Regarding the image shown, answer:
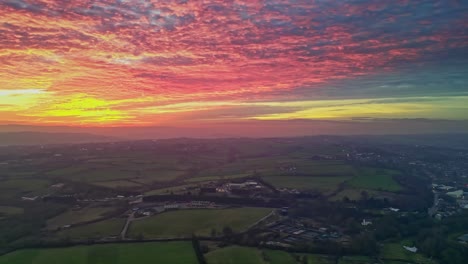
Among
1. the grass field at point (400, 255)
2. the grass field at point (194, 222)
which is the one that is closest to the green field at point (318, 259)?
the grass field at point (400, 255)

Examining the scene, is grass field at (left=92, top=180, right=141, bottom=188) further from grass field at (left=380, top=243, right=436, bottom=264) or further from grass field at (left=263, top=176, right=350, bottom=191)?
grass field at (left=380, top=243, right=436, bottom=264)

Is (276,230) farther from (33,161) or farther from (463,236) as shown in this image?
(33,161)

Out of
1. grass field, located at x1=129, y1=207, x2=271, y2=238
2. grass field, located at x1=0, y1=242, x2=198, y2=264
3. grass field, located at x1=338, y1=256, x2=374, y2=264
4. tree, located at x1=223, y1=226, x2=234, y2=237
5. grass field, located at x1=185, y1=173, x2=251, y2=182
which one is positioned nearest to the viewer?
grass field, located at x1=0, y1=242, x2=198, y2=264

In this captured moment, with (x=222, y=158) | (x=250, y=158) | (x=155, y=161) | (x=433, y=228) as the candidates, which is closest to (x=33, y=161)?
(x=155, y=161)

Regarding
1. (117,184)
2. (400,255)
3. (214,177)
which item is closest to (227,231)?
(400,255)

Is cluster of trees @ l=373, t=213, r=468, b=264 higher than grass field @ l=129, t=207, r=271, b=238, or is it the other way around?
grass field @ l=129, t=207, r=271, b=238

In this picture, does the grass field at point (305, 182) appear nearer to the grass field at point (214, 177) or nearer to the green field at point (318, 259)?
the grass field at point (214, 177)

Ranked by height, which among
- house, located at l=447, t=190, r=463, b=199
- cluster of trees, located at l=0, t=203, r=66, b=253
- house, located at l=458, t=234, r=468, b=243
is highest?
cluster of trees, located at l=0, t=203, r=66, b=253

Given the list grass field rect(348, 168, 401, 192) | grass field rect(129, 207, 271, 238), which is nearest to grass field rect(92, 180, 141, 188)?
grass field rect(129, 207, 271, 238)

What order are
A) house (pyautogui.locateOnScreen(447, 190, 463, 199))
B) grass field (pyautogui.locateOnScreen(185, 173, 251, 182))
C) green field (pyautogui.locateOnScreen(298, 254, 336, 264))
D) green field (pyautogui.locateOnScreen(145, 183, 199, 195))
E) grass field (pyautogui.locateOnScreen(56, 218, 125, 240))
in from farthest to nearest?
grass field (pyautogui.locateOnScreen(185, 173, 251, 182)), green field (pyautogui.locateOnScreen(145, 183, 199, 195)), house (pyautogui.locateOnScreen(447, 190, 463, 199)), grass field (pyautogui.locateOnScreen(56, 218, 125, 240)), green field (pyautogui.locateOnScreen(298, 254, 336, 264))
